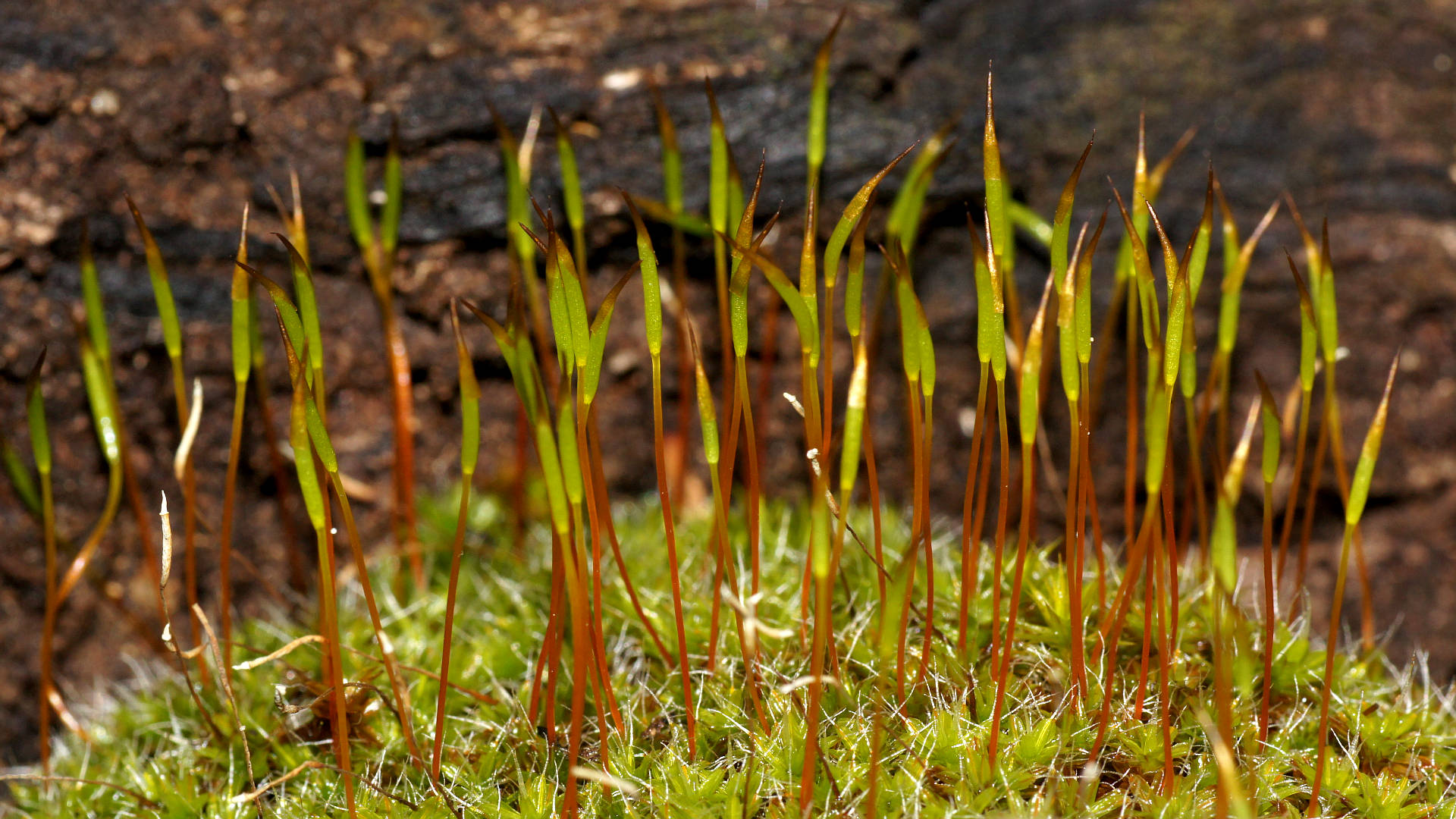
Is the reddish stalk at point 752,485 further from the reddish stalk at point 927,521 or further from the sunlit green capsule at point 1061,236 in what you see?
the sunlit green capsule at point 1061,236

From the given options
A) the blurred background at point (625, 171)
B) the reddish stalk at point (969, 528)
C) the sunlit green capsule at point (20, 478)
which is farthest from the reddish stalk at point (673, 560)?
the sunlit green capsule at point (20, 478)

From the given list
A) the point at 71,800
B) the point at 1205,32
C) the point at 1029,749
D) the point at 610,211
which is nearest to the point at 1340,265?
the point at 1205,32

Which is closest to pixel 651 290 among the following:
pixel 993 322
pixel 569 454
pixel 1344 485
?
pixel 569 454

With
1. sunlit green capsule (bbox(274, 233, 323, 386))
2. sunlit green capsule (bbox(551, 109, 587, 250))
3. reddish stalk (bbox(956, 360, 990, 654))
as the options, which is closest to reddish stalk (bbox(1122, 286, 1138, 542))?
reddish stalk (bbox(956, 360, 990, 654))

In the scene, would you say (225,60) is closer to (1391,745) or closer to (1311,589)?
(1391,745)

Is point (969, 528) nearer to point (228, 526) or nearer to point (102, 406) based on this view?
point (228, 526)
